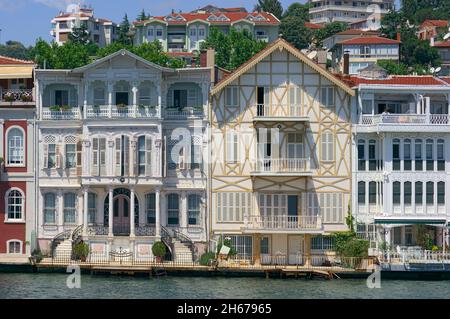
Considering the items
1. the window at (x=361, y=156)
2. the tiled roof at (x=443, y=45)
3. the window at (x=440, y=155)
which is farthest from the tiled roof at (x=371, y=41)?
the window at (x=361, y=156)

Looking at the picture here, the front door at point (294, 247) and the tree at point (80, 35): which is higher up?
the tree at point (80, 35)

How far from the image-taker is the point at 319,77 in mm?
53781

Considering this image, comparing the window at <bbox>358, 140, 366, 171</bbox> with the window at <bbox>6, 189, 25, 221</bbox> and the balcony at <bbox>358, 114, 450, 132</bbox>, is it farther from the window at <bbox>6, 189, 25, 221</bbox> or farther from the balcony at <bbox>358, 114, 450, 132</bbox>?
the window at <bbox>6, 189, 25, 221</bbox>

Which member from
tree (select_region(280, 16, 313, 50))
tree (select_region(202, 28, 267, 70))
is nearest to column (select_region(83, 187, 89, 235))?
tree (select_region(202, 28, 267, 70))

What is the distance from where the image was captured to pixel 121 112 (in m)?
53.6

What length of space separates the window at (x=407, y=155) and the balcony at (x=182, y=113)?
9408 mm

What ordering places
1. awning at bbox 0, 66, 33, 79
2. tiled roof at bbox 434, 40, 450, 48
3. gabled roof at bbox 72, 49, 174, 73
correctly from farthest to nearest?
tiled roof at bbox 434, 40, 450, 48
awning at bbox 0, 66, 33, 79
gabled roof at bbox 72, 49, 174, 73

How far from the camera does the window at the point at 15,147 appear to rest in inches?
2152

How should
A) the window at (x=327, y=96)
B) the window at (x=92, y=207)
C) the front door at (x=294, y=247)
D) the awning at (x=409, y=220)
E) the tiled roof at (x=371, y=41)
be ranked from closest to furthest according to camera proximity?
the awning at (x=409, y=220), the front door at (x=294, y=247), the window at (x=327, y=96), the window at (x=92, y=207), the tiled roof at (x=371, y=41)

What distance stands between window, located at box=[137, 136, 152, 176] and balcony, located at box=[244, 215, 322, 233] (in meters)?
5.01

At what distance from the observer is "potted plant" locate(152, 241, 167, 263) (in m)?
51.7

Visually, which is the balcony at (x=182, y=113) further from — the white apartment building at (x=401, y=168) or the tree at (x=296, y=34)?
the tree at (x=296, y=34)
